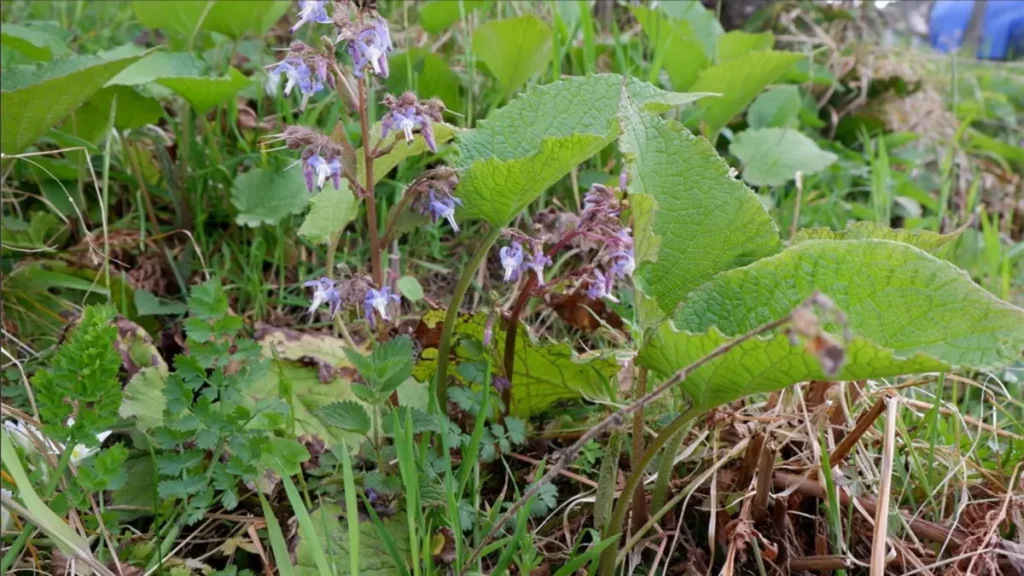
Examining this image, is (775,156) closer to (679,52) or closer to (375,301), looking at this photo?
(679,52)

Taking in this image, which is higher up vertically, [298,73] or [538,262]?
[298,73]

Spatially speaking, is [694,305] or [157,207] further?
[157,207]

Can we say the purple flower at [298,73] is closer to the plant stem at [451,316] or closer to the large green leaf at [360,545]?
the plant stem at [451,316]

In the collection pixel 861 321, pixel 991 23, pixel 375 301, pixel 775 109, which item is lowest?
pixel 991 23

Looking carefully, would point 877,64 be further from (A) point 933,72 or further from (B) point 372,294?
(B) point 372,294

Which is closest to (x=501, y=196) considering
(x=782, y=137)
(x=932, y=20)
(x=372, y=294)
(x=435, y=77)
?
(x=372, y=294)

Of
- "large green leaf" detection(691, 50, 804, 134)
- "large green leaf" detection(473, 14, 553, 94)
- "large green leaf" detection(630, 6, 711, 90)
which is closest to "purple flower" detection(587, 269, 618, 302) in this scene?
"large green leaf" detection(473, 14, 553, 94)

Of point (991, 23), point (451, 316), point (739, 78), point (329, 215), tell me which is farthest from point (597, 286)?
point (991, 23)
